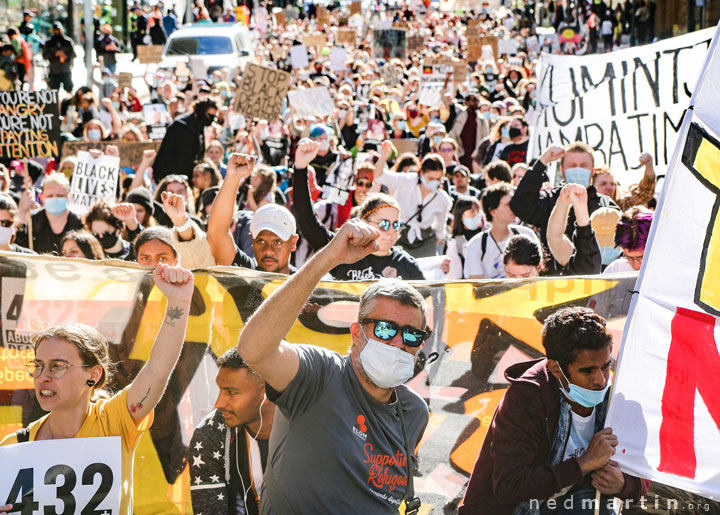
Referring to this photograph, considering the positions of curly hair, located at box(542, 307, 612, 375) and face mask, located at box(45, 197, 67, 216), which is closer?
curly hair, located at box(542, 307, 612, 375)

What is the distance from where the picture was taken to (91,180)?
29.1ft

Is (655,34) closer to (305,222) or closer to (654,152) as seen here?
(654,152)

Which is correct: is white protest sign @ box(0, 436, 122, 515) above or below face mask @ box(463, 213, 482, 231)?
below

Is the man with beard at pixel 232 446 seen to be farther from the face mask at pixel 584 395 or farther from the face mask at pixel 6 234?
the face mask at pixel 6 234

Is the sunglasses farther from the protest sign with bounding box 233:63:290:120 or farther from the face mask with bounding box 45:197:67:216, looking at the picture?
the protest sign with bounding box 233:63:290:120

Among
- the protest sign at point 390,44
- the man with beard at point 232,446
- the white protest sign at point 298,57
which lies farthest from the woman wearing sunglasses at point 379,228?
the protest sign at point 390,44

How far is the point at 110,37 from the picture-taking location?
26500 millimetres

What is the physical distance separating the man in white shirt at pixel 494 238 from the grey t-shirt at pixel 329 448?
10.6 feet

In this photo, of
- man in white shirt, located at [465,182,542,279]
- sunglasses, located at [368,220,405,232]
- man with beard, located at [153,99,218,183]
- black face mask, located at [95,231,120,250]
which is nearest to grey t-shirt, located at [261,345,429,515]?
sunglasses, located at [368,220,405,232]

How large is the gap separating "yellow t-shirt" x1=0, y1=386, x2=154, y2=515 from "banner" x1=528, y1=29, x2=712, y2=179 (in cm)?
496

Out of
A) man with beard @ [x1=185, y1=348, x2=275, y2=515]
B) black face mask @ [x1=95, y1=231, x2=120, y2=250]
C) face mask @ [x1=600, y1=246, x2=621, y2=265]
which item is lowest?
man with beard @ [x1=185, y1=348, x2=275, y2=515]

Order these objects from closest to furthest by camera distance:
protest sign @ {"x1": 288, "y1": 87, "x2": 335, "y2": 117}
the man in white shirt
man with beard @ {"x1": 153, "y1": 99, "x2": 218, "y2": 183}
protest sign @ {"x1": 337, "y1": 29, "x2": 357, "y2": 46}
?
the man in white shirt → man with beard @ {"x1": 153, "y1": 99, "x2": 218, "y2": 183} → protest sign @ {"x1": 288, "y1": 87, "x2": 335, "y2": 117} → protest sign @ {"x1": 337, "y1": 29, "x2": 357, "y2": 46}

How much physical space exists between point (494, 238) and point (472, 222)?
98 centimetres

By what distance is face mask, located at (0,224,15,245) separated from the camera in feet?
20.6
